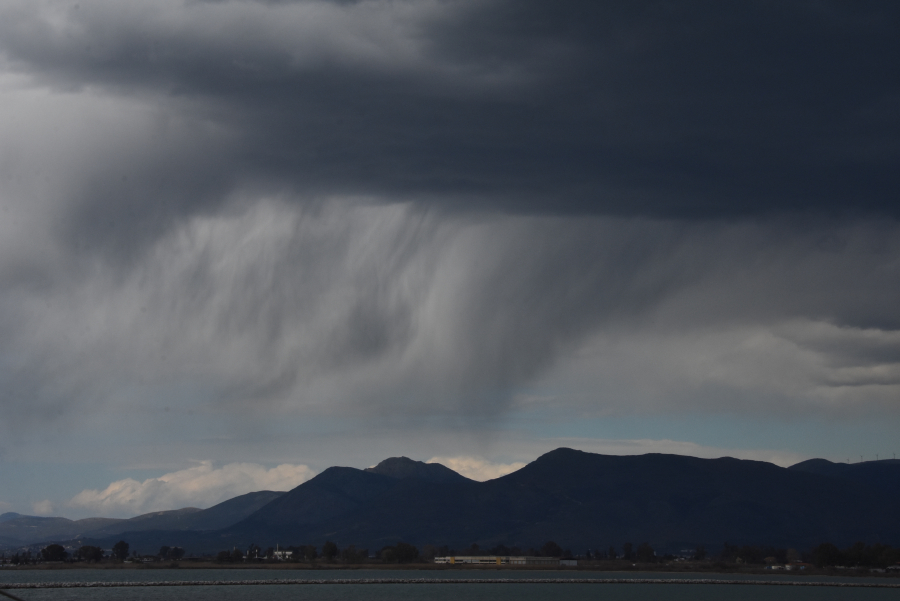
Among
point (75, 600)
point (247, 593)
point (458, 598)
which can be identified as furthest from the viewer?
point (247, 593)

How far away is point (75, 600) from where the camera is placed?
164250 millimetres

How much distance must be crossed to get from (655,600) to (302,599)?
68.1 meters

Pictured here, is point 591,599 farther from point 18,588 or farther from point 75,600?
point 18,588

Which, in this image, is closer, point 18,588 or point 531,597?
point 531,597

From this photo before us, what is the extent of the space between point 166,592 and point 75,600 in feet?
97.3

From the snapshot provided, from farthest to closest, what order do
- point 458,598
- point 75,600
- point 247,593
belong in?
point 247,593
point 458,598
point 75,600

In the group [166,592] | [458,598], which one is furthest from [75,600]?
[458,598]

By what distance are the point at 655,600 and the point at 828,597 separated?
42102mm

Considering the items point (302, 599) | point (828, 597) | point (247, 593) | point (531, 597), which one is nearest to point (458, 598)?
point (531, 597)

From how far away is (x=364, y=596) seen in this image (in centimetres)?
18112

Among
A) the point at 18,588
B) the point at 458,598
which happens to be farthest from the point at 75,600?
the point at 458,598

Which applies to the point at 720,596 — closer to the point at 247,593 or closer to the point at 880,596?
the point at 880,596

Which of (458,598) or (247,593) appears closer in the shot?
(458,598)

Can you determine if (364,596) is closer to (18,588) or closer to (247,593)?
(247,593)
